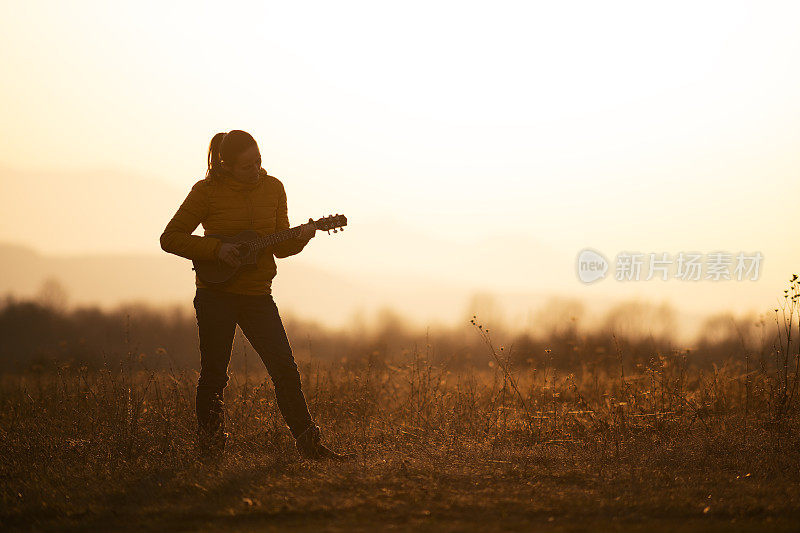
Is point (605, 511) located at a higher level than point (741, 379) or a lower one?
lower

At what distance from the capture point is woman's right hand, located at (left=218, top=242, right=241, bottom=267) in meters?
6.29

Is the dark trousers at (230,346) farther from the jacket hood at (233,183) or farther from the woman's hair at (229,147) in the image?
the woman's hair at (229,147)

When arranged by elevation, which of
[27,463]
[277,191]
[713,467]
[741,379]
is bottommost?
[27,463]

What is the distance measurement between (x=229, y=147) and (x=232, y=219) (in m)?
0.55

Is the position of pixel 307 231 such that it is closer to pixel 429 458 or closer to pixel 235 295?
pixel 235 295

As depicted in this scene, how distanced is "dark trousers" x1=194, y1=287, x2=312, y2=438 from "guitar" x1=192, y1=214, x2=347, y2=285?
0.44ft

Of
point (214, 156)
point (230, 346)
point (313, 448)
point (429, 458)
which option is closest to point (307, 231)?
point (214, 156)

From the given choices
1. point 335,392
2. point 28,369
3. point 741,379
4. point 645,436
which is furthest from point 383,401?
point 28,369

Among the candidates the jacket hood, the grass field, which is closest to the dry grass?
the grass field

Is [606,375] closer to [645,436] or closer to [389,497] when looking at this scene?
[645,436]

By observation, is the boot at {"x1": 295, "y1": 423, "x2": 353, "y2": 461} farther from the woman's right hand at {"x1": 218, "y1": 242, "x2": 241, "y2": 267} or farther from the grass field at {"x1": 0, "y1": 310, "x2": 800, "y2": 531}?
the woman's right hand at {"x1": 218, "y1": 242, "x2": 241, "y2": 267}

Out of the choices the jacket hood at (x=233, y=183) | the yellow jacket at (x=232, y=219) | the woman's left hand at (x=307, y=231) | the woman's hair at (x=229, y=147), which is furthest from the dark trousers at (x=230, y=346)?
the woman's hair at (x=229, y=147)

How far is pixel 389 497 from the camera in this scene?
206 inches

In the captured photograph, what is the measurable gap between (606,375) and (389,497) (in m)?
6.10
